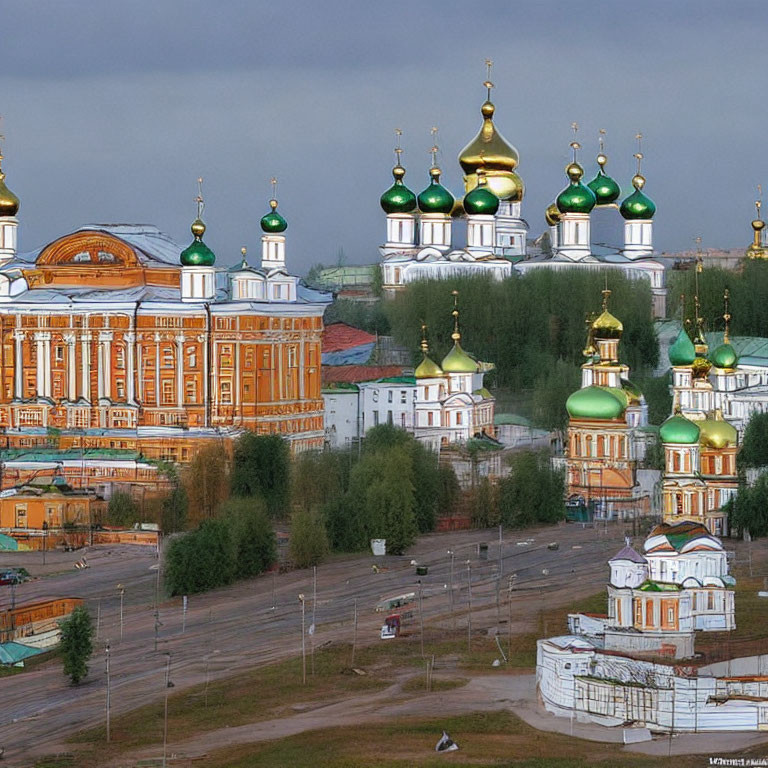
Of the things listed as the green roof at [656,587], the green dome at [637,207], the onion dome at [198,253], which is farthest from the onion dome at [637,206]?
the green roof at [656,587]

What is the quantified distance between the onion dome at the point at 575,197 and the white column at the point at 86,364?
612 inches

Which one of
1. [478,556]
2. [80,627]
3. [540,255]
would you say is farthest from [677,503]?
[540,255]

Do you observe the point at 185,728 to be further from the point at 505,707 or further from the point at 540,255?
the point at 540,255

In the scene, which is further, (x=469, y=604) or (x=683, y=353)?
(x=683, y=353)

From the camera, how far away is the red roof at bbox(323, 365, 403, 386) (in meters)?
74.9

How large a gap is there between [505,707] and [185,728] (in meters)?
4.40

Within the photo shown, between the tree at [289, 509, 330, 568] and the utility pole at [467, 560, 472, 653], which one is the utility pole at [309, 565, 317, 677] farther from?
the utility pole at [467, 560, 472, 653]

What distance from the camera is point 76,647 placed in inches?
1874

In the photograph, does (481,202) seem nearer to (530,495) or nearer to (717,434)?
(530,495)

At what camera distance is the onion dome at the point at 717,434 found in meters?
62.6

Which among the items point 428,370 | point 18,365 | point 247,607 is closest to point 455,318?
point 428,370

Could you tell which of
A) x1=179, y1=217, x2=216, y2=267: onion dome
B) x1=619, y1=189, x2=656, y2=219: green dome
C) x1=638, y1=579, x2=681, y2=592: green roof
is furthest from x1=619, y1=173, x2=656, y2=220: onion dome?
x1=638, y1=579, x2=681, y2=592: green roof

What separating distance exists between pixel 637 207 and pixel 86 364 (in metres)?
17.9

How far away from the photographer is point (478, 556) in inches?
2341
